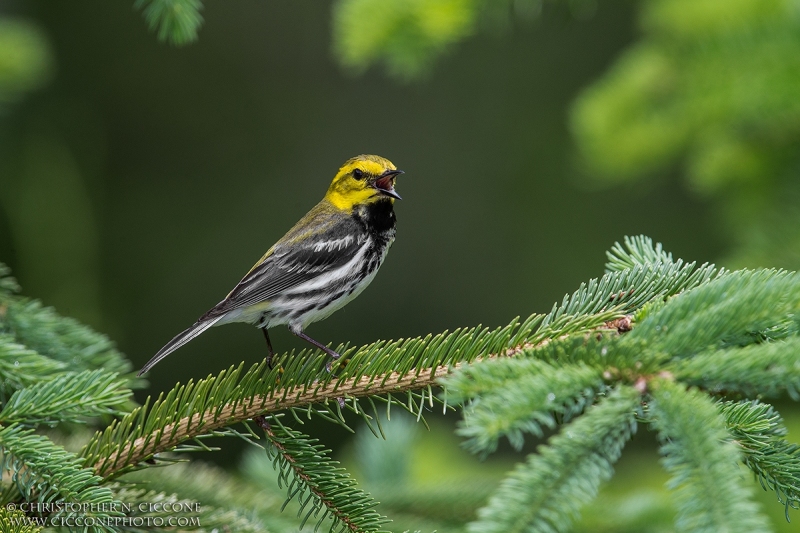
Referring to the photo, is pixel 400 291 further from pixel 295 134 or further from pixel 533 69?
pixel 533 69

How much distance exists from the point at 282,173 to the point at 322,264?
15.6 ft

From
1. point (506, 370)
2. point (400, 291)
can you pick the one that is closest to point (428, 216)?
point (400, 291)

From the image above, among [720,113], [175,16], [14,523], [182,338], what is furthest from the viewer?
[720,113]

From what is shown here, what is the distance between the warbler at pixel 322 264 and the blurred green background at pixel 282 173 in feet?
4.82

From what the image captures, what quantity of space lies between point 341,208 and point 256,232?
154 inches

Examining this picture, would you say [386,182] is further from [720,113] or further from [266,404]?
[266,404]

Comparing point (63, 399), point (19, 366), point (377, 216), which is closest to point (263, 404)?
point (63, 399)

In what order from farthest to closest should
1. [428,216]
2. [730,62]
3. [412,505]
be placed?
[428,216]
[730,62]
[412,505]

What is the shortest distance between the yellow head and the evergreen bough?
1.51 m

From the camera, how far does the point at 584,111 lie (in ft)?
11.7

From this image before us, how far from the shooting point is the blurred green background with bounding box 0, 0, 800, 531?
523 cm

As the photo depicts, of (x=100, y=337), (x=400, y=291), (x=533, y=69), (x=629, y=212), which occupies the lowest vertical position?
(x=100, y=337)

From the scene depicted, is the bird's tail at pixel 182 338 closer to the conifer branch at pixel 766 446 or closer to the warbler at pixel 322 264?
the warbler at pixel 322 264

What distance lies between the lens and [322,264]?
128 inches
